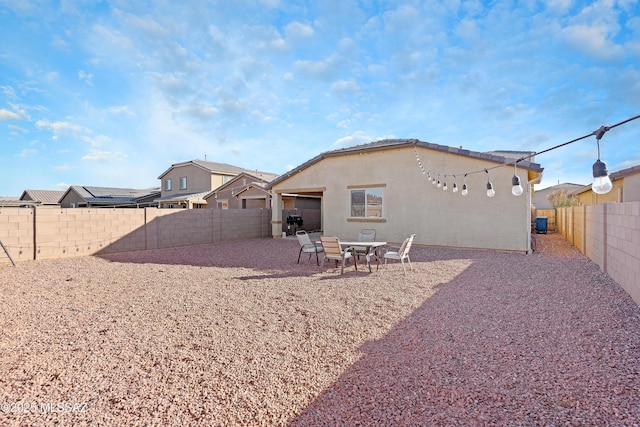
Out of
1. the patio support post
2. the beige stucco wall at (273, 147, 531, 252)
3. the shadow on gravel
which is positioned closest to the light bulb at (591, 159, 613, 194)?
the shadow on gravel

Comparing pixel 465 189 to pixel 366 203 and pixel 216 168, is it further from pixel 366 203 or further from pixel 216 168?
pixel 216 168

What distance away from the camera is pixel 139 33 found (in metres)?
9.52

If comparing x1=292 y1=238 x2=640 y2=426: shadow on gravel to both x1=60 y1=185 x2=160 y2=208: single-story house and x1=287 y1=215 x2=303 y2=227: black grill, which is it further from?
x1=60 y1=185 x2=160 y2=208: single-story house

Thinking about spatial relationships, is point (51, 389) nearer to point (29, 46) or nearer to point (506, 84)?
point (29, 46)

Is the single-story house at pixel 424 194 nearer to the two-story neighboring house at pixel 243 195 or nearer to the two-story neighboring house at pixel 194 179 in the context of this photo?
the two-story neighboring house at pixel 243 195

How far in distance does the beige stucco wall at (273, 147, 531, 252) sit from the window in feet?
0.78

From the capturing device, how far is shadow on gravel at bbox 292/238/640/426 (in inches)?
86.2

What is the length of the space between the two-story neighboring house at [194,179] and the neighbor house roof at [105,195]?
3115 mm

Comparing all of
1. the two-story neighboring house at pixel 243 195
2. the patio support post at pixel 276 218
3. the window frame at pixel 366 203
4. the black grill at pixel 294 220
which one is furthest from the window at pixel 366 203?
the two-story neighboring house at pixel 243 195

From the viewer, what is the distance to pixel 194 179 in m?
29.7

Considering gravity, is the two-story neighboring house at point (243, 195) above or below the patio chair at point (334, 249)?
above

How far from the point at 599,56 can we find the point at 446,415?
1346cm

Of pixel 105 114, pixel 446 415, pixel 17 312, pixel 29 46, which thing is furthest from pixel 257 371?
pixel 105 114

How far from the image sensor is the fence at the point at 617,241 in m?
4.81
